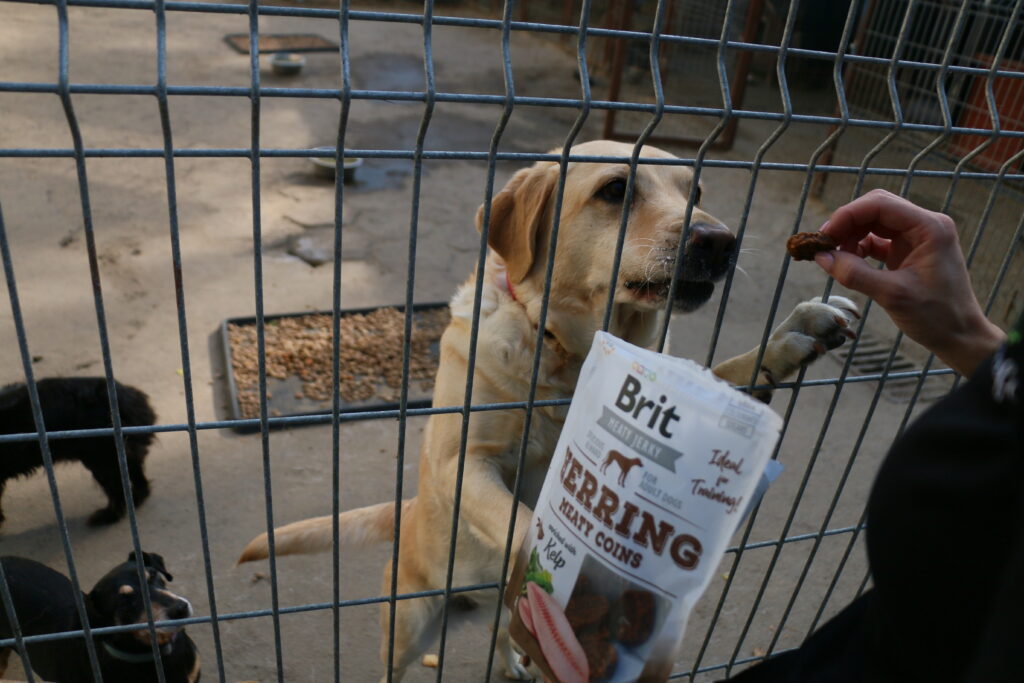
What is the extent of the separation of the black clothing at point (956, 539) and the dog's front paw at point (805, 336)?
0.85 meters

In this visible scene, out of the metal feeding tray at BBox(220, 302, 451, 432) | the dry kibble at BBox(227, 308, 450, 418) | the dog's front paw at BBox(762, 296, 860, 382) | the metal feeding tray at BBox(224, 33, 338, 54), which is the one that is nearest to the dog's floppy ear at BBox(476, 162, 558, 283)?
the dog's front paw at BBox(762, 296, 860, 382)

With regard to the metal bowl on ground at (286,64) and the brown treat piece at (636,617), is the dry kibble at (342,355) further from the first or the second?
the metal bowl on ground at (286,64)

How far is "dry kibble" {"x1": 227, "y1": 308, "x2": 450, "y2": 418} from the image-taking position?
12.9ft

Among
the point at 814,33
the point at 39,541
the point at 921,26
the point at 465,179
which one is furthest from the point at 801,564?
the point at 814,33

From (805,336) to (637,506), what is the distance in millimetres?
791

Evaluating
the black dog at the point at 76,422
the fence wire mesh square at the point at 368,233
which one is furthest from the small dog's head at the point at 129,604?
the black dog at the point at 76,422

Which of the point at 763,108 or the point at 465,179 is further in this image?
the point at 763,108

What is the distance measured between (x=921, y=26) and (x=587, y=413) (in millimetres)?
6472

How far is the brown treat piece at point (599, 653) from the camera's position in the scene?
1.10m

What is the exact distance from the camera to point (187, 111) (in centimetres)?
698

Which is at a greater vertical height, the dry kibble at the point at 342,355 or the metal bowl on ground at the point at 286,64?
the metal bowl on ground at the point at 286,64

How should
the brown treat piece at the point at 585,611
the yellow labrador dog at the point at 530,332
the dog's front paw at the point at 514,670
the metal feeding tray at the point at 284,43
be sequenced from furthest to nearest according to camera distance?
the metal feeding tray at the point at 284,43 < the dog's front paw at the point at 514,670 < the yellow labrador dog at the point at 530,332 < the brown treat piece at the point at 585,611

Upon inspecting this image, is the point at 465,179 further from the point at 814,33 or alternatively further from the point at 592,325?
the point at 814,33

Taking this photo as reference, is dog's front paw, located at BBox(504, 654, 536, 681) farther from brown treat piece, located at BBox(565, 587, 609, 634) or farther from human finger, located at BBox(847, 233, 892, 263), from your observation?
human finger, located at BBox(847, 233, 892, 263)
